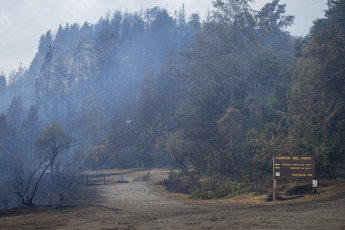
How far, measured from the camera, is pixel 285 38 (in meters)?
73.1

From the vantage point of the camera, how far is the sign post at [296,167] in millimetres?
13836

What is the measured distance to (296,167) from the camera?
13938 millimetres

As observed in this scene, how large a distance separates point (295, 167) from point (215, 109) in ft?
61.5

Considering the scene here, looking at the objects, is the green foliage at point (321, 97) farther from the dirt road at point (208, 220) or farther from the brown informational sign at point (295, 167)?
the dirt road at point (208, 220)

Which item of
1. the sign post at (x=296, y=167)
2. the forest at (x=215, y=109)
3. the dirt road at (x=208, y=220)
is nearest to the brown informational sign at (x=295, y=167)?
the sign post at (x=296, y=167)

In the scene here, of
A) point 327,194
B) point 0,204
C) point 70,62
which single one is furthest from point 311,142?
point 70,62

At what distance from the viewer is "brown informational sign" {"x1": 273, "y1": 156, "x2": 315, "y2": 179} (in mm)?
13852

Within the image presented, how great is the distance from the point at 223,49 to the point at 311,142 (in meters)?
15.3

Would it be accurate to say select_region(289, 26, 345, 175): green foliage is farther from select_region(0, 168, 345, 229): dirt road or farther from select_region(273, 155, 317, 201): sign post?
select_region(0, 168, 345, 229): dirt road

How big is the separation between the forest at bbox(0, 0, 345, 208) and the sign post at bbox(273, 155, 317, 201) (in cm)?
373

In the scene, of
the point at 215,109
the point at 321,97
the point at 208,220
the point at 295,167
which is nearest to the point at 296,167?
the point at 295,167

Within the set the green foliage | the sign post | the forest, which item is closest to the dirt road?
the sign post

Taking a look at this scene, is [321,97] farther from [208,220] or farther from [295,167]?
[208,220]

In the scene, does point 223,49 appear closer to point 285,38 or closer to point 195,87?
point 195,87
